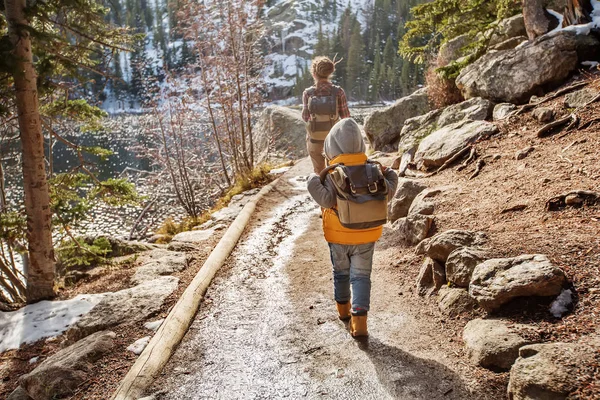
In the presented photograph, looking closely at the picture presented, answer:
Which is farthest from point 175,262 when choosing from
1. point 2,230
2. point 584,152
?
point 584,152

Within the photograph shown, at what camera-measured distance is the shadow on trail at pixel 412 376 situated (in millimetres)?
2801

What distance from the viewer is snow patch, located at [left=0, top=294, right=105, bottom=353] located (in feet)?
16.3

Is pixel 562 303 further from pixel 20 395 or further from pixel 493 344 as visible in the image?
pixel 20 395

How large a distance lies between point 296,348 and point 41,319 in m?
3.69

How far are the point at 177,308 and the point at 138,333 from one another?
414 millimetres

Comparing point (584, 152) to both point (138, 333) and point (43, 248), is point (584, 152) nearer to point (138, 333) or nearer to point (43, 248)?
point (138, 333)

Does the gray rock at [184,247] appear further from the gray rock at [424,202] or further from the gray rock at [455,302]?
the gray rock at [455,302]

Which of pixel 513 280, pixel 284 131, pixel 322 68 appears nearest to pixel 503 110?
pixel 322 68

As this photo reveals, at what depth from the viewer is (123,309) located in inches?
175

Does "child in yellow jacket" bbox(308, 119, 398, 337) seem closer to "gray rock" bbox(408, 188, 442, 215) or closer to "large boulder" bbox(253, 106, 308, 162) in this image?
"gray rock" bbox(408, 188, 442, 215)

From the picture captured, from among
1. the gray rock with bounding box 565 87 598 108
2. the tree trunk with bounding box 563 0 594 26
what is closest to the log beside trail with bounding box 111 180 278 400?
the gray rock with bounding box 565 87 598 108

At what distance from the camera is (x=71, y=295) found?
5965 mm

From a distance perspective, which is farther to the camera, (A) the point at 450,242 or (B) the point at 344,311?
(A) the point at 450,242

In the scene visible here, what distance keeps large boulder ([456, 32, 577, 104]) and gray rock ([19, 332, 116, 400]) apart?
7.69m
